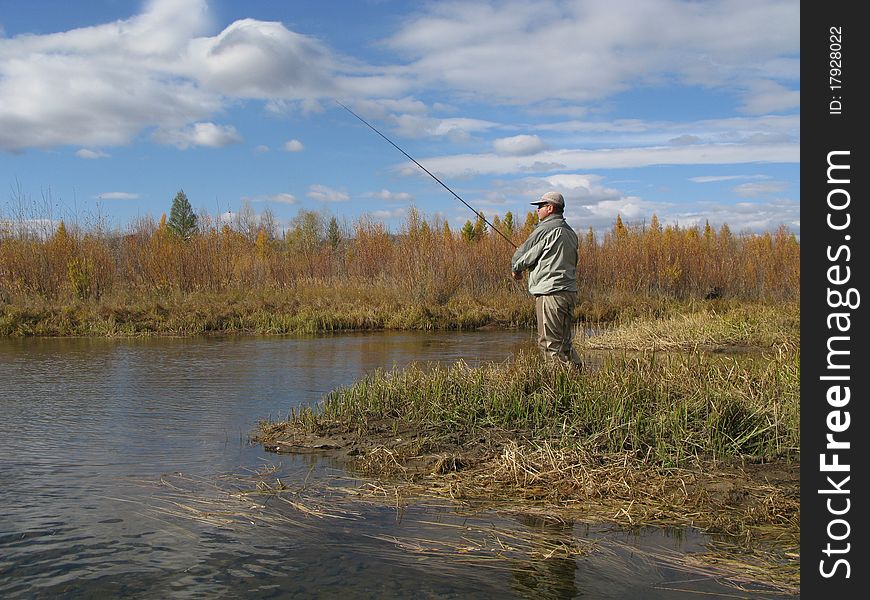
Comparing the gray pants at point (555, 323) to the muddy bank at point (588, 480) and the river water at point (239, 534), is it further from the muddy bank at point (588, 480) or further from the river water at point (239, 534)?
the river water at point (239, 534)

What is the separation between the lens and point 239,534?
4391 mm

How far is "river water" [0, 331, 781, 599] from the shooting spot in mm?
3732

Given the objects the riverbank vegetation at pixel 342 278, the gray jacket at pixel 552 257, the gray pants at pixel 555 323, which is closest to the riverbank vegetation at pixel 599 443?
the gray pants at pixel 555 323

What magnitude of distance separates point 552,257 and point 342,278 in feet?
48.3

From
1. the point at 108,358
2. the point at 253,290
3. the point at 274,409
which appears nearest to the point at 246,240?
the point at 253,290

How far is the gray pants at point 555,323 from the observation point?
307 inches

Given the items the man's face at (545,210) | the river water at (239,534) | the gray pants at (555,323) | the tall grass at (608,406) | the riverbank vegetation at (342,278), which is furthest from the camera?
the riverbank vegetation at (342,278)

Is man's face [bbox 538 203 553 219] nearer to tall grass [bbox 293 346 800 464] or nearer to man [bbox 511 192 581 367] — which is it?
man [bbox 511 192 581 367]

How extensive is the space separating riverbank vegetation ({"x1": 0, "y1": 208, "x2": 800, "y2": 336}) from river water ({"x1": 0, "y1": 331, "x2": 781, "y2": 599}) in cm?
1035

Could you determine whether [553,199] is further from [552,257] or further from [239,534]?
[239,534]

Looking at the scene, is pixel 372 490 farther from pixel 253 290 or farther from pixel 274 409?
pixel 253 290

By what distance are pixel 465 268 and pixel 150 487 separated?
16.3 meters

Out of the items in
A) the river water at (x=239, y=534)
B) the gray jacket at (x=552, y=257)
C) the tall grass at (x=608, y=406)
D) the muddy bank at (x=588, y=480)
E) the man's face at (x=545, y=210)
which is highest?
the man's face at (x=545, y=210)

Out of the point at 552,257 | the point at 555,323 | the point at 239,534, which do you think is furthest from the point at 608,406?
the point at 239,534
